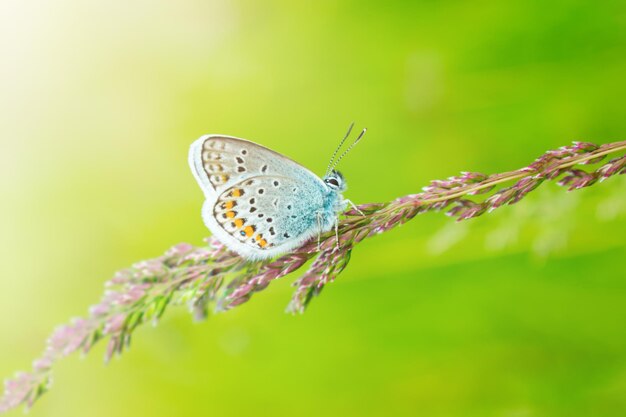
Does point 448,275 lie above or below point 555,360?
above

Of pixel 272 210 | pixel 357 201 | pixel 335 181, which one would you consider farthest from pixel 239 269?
pixel 357 201

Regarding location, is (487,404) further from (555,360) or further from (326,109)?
(326,109)

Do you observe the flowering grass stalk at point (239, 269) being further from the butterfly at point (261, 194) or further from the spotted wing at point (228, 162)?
the spotted wing at point (228, 162)

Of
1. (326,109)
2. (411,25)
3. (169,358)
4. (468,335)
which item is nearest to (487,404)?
(468,335)

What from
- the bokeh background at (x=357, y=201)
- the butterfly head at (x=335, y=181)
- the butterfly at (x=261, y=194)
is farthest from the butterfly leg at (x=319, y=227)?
the bokeh background at (x=357, y=201)

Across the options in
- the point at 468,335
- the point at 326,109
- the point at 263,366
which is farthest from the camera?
the point at 326,109
